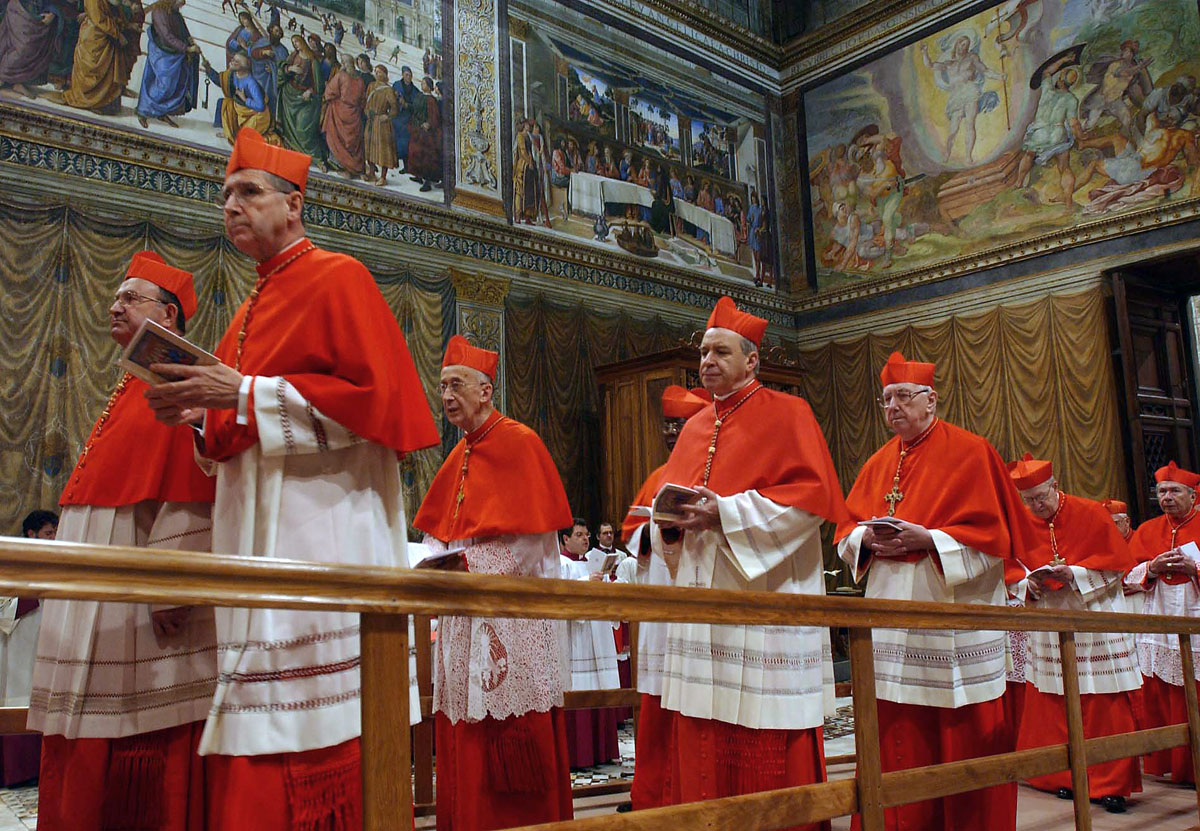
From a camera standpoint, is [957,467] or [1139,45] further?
[1139,45]

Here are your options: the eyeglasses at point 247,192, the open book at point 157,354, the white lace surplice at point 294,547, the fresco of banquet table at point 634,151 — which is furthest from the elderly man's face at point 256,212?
the fresco of banquet table at point 634,151

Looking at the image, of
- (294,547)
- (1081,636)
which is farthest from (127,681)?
(1081,636)

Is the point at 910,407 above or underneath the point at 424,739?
above

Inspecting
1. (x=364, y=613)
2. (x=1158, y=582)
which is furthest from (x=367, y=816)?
(x=1158, y=582)

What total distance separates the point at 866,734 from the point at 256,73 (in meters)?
9.51

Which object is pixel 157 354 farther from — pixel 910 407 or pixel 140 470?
pixel 910 407

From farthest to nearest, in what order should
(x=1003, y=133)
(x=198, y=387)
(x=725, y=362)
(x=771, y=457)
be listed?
(x=1003, y=133) < (x=725, y=362) < (x=771, y=457) < (x=198, y=387)

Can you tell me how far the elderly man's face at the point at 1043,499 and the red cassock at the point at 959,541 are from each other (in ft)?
5.43

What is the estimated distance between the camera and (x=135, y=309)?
9.46ft

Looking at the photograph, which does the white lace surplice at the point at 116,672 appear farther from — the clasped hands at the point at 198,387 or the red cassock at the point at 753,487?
the red cassock at the point at 753,487

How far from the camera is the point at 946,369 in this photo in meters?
13.4

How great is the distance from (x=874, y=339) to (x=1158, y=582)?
791 centimetres

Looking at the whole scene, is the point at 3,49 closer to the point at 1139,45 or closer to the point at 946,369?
the point at 946,369

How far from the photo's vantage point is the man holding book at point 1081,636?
5.64 meters
